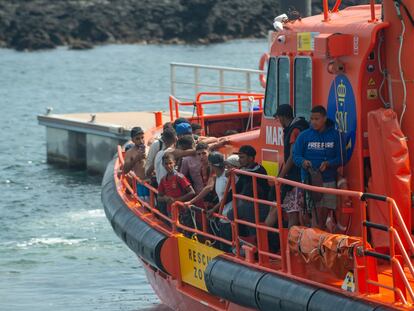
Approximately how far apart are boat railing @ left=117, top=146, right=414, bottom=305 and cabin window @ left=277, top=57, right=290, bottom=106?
0.94 metres

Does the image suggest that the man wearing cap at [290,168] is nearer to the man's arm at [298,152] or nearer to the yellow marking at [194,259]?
the man's arm at [298,152]

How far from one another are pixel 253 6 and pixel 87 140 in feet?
183

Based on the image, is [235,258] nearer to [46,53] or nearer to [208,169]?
[208,169]

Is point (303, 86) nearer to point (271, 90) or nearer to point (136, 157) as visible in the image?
point (271, 90)

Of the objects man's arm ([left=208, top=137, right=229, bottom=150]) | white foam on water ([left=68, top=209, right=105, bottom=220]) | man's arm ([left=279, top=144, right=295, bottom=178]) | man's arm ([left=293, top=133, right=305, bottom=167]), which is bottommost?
white foam on water ([left=68, top=209, right=105, bottom=220])

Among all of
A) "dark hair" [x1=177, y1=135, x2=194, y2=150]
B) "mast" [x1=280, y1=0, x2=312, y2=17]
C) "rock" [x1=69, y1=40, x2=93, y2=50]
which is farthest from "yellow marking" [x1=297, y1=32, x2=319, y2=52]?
"rock" [x1=69, y1=40, x2=93, y2=50]

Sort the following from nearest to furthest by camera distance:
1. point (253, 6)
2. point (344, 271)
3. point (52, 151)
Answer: point (344, 271) < point (52, 151) < point (253, 6)

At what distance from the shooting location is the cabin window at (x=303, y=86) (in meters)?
9.78

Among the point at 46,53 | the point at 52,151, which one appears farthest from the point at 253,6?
the point at 52,151

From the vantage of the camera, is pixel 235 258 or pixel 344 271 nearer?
pixel 344 271

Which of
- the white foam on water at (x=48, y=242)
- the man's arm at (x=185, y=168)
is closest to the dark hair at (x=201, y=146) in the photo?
the man's arm at (x=185, y=168)

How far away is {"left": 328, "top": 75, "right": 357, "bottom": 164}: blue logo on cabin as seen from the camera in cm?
909

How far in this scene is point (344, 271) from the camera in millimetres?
8266

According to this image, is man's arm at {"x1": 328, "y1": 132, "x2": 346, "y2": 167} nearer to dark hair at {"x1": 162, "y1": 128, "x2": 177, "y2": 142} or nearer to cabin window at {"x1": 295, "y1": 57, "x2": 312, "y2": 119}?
cabin window at {"x1": 295, "y1": 57, "x2": 312, "y2": 119}
